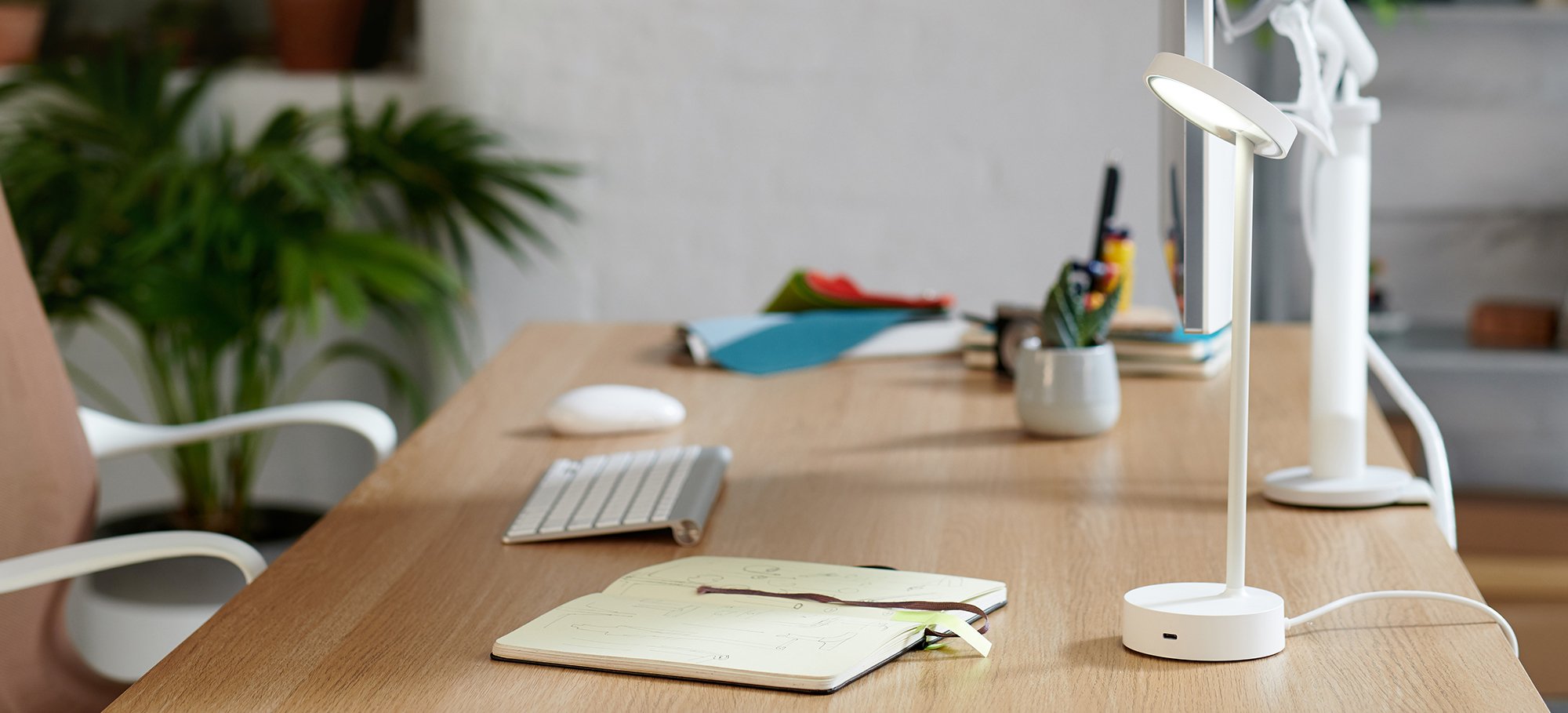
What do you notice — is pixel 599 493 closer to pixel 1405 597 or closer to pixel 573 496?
pixel 573 496

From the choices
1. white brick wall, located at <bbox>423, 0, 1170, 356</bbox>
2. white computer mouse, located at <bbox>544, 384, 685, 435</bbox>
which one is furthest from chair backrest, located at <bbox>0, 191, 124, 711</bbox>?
white brick wall, located at <bbox>423, 0, 1170, 356</bbox>

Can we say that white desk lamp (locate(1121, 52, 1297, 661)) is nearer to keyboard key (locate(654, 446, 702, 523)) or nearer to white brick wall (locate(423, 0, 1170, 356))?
keyboard key (locate(654, 446, 702, 523))

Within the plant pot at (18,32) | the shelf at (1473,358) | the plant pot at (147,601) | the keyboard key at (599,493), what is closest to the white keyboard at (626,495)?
the keyboard key at (599,493)

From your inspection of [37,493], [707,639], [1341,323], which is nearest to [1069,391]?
[1341,323]

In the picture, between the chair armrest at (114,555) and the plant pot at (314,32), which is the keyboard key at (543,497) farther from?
the plant pot at (314,32)

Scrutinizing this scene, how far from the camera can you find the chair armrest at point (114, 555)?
3.31 feet

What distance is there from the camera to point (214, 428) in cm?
142

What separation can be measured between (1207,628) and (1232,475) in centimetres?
9

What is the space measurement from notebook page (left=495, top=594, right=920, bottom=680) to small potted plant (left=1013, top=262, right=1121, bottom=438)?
52cm

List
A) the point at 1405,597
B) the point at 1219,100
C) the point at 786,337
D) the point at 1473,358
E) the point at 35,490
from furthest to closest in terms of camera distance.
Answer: the point at 1473,358 < the point at 786,337 < the point at 35,490 < the point at 1405,597 < the point at 1219,100

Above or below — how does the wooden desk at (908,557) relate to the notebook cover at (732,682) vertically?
below

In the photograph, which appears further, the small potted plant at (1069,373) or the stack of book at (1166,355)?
the stack of book at (1166,355)

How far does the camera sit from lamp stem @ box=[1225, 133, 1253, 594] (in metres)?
0.79

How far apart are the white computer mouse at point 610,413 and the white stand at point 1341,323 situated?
0.56 metres
